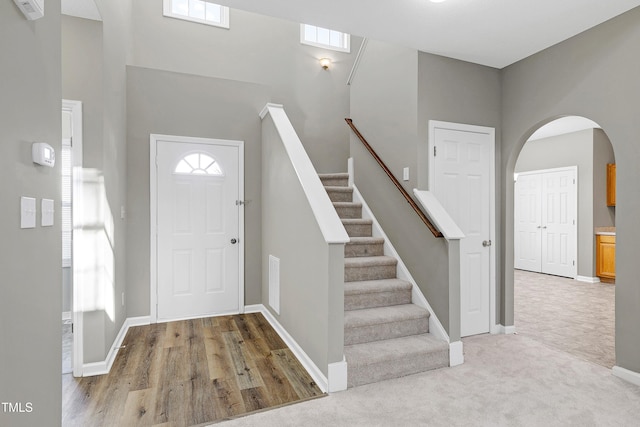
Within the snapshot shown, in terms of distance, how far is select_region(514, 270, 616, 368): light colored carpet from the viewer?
3.22m

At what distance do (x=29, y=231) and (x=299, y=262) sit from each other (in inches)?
74.4

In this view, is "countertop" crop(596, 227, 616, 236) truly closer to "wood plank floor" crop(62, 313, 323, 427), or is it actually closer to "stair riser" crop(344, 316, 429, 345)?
"stair riser" crop(344, 316, 429, 345)

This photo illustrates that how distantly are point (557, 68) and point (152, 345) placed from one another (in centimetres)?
454

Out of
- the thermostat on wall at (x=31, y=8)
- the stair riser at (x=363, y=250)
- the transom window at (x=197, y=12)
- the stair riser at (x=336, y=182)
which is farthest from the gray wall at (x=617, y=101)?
the transom window at (x=197, y=12)

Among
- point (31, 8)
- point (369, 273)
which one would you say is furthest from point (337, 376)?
point (31, 8)

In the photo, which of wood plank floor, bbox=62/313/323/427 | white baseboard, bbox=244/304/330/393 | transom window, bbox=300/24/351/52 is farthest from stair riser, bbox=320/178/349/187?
transom window, bbox=300/24/351/52

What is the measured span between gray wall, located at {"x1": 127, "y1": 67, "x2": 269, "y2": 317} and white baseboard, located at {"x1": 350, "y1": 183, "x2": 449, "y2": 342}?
1.32m

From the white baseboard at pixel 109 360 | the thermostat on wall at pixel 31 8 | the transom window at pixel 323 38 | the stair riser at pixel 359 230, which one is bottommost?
the white baseboard at pixel 109 360

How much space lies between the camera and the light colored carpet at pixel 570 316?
127 inches

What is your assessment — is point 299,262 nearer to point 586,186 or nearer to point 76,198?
point 76,198

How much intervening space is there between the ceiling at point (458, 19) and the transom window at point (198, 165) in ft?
6.09

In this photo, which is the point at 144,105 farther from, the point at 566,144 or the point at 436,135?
the point at 566,144

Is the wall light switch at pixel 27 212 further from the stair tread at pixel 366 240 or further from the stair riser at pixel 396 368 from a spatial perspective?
the stair tread at pixel 366 240

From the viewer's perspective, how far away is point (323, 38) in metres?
5.59
